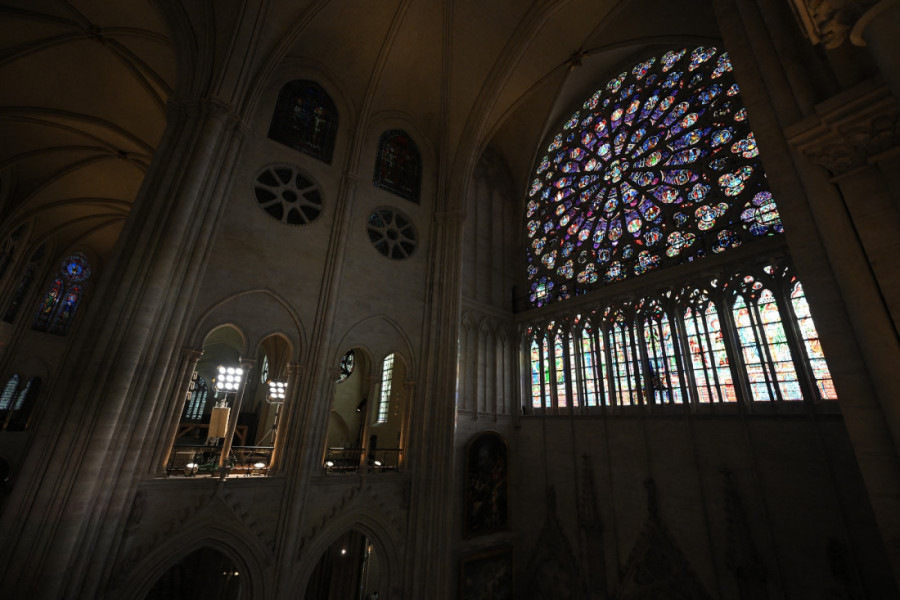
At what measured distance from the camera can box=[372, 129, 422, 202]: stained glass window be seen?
11.6 meters

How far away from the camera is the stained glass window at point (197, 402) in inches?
982

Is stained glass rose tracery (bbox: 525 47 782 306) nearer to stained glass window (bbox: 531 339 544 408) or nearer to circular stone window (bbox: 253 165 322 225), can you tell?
stained glass window (bbox: 531 339 544 408)

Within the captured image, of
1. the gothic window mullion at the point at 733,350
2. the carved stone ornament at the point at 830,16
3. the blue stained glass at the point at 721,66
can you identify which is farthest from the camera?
the blue stained glass at the point at 721,66

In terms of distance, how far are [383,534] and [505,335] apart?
6670mm

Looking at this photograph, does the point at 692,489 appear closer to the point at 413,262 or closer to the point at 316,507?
the point at 316,507

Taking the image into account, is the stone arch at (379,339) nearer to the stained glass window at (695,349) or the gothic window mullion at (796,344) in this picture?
the stained glass window at (695,349)

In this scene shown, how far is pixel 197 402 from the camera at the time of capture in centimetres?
2592

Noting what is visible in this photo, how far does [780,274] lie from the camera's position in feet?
24.6

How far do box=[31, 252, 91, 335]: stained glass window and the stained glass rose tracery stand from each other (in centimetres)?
2080

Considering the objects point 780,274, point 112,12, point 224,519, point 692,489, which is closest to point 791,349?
point 780,274

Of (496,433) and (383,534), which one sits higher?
(496,433)

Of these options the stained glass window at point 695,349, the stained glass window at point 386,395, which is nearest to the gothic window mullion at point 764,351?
the stained glass window at point 695,349

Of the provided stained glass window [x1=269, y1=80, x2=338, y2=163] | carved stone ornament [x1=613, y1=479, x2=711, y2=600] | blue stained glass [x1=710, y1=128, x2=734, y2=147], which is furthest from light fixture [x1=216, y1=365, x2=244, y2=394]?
blue stained glass [x1=710, y1=128, x2=734, y2=147]

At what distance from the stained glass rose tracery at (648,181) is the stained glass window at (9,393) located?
68.3 ft
